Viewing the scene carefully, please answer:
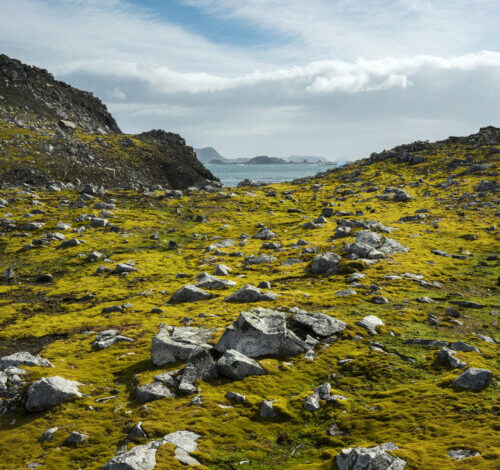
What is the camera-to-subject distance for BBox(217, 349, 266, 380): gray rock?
51.2 feet

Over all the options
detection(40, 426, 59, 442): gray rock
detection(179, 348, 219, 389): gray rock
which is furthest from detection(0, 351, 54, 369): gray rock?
detection(179, 348, 219, 389): gray rock

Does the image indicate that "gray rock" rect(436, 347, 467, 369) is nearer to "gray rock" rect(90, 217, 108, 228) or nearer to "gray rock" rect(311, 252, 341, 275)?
"gray rock" rect(311, 252, 341, 275)

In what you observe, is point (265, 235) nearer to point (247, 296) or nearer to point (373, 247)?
point (373, 247)

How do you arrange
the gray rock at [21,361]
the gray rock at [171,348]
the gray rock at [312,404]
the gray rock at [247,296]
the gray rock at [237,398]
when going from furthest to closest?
the gray rock at [247,296]
the gray rock at [171,348]
the gray rock at [21,361]
the gray rock at [237,398]
the gray rock at [312,404]

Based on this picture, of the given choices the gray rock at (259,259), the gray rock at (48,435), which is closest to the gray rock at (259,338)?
the gray rock at (48,435)

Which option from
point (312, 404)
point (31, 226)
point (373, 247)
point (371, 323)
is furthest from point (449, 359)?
point (31, 226)

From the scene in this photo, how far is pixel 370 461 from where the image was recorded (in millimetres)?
9461

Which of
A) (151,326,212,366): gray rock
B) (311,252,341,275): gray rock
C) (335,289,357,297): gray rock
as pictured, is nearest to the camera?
(151,326,212,366): gray rock

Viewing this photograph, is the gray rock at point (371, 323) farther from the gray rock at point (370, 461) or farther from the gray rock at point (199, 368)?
the gray rock at point (370, 461)

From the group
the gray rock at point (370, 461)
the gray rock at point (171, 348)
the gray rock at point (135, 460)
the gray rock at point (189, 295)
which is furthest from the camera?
the gray rock at point (189, 295)

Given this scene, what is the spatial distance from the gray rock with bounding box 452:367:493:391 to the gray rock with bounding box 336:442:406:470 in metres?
5.60

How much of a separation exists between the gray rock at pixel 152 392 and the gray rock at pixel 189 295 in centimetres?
1253

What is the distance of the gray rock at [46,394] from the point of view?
13898 millimetres

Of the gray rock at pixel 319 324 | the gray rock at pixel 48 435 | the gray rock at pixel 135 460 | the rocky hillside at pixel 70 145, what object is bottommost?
the gray rock at pixel 48 435
